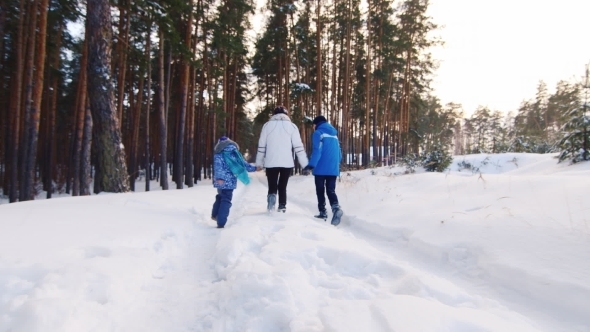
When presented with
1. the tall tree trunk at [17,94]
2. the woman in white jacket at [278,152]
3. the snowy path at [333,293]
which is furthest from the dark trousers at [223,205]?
the tall tree trunk at [17,94]

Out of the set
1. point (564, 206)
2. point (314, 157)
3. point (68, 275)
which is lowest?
point (68, 275)

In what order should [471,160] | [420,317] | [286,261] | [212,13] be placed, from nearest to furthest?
1. [420,317]
2. [286,261]
3. [471,160]
4. [212,13]

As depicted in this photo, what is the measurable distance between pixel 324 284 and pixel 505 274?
1.63 m

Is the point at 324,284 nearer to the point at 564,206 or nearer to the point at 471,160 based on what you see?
the point at 564,206

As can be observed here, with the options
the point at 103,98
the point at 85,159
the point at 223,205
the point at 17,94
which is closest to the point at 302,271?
the point at 223,205

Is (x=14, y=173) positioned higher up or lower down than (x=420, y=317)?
higher up

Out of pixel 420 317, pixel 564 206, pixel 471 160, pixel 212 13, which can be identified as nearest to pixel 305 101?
pixel 212 13

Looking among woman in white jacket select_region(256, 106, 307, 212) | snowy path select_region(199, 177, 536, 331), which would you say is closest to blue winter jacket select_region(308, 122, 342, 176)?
woman in white jacket select_region(256, 106, 307, 212)

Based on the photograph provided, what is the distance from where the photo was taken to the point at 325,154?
212 inches

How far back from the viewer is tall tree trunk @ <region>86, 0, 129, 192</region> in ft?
20.8

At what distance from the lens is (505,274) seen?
8.29 ft

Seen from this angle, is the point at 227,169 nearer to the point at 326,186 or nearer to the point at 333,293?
the point at 326,186

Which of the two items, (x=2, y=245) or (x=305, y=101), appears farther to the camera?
(x=305, y=101)

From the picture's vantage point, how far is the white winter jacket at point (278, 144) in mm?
5348
